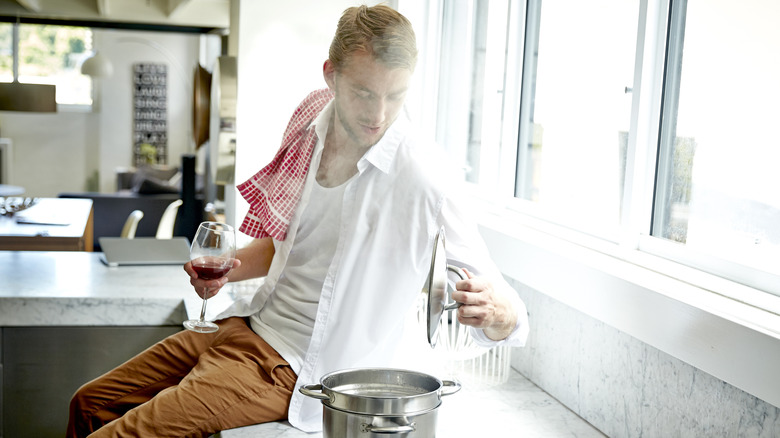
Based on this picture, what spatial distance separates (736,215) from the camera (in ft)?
4.91

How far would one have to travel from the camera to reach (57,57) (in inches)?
467

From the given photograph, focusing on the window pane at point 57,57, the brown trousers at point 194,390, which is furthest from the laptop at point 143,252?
the window pane at point 57,57

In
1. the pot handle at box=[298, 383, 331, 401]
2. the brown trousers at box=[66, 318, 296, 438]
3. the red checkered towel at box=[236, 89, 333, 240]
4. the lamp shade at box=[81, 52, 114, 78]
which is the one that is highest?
the lamp shade at box=[81, 52, 114, 78]

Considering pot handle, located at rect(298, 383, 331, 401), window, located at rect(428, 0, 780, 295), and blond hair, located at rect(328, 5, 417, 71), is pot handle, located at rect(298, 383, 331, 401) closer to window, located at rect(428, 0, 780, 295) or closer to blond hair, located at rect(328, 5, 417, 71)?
blond hair, located at rect(328, 5, 417, 71)

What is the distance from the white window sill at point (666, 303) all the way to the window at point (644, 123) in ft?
0.17

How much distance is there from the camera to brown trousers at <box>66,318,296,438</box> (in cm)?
158

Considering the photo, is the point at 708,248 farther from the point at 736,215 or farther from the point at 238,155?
the point at 238,155

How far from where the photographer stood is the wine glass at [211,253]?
5.44 ft

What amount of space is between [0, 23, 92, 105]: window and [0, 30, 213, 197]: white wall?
329 millimetres

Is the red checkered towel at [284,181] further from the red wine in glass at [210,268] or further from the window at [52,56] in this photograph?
the window at [52,56]

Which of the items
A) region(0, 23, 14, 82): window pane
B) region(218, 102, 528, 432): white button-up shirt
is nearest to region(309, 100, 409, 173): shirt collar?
region(218, 102, 528, 432): white button-up shirt

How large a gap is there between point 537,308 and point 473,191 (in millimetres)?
756

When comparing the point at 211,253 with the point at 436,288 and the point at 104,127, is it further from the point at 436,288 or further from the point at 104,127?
the point at 104,127

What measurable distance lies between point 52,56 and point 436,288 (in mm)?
12185
